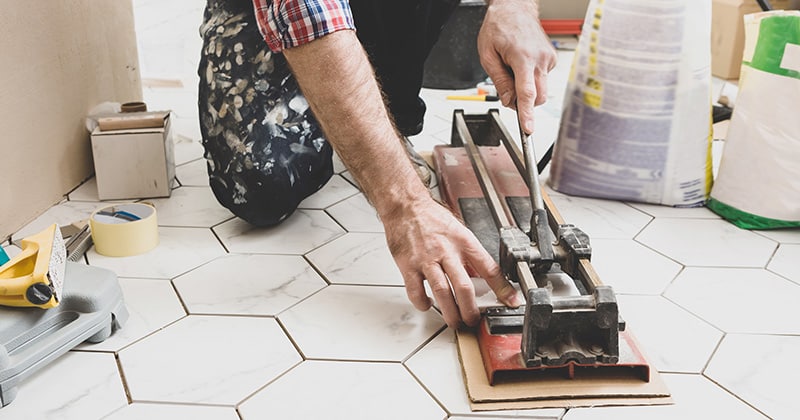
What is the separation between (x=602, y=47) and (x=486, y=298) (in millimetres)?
714

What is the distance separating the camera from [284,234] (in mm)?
1516

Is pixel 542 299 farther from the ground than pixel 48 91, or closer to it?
closer to it

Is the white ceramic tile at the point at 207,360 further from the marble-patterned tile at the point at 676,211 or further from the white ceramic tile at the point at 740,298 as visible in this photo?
the marble-patterned tile at the point at 676,211

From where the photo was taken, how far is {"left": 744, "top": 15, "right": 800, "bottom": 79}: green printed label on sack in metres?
1.45

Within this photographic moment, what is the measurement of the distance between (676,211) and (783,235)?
222mm

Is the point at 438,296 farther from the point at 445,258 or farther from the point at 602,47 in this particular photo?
the point at 602,47

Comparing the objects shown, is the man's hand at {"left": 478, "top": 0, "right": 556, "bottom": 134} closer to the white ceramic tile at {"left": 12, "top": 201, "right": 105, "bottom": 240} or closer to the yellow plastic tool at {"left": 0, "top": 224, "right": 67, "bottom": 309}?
the yellow plastic tool at {"left": 0, "top": 224, "right": 67, "bottom": 309}

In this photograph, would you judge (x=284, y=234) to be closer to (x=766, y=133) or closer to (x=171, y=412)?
(x=171, y=412)

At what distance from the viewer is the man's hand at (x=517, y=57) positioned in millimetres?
1324

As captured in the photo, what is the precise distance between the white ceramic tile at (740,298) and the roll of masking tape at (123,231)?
990 mm

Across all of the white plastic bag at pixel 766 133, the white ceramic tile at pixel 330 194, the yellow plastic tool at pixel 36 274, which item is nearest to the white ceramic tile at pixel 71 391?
the yellow plastic tool at pixel 36 274

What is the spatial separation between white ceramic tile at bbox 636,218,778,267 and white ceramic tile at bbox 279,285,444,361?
56 centimetres

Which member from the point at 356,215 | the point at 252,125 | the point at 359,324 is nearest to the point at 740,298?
the point at 359,324

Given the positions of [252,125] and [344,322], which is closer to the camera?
[344,322]
